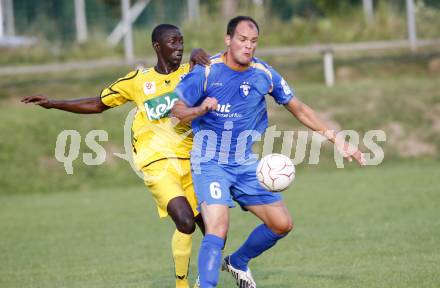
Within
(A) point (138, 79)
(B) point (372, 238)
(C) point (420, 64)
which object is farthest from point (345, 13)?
(A) point (138, 79)

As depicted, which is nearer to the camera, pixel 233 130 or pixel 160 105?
pixel 233 130

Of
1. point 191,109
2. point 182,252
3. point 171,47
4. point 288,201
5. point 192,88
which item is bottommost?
point 288,201

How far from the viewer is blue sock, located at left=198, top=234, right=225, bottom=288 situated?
693cm

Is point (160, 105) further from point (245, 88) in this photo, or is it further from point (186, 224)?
point (186, 224)

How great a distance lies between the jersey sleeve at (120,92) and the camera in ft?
27.0

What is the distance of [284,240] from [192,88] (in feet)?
15.0

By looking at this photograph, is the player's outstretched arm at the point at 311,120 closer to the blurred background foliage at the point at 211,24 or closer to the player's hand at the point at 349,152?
the player's hand at the point at 349,152

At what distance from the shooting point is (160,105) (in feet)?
26.2

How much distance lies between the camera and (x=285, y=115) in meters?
20.0

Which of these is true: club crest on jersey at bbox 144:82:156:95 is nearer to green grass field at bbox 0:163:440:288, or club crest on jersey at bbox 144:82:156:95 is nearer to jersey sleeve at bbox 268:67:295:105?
jersey sleeve at bbox 268:67:295:105

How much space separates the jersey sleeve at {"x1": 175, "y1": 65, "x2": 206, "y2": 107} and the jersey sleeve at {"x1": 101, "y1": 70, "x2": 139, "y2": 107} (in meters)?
1.07

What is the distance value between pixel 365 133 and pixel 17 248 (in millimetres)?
9658

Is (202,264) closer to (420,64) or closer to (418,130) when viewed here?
(418,130)

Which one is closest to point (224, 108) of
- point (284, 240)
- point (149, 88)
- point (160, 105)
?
point (160, 105)
